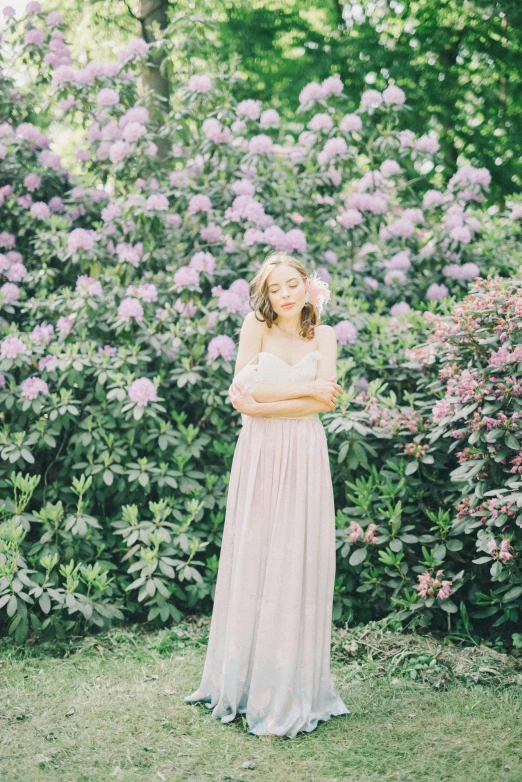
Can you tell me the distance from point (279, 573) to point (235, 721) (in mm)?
713

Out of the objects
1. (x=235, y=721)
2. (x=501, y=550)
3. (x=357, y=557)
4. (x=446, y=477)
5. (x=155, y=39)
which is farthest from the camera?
(x=155, y=39)

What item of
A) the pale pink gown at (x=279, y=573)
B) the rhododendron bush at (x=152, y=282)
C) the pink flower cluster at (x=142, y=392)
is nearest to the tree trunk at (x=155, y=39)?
the rhododendron bush at (x=152, y=282)

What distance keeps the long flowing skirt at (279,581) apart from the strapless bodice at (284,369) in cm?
18

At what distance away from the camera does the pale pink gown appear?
3.35 m

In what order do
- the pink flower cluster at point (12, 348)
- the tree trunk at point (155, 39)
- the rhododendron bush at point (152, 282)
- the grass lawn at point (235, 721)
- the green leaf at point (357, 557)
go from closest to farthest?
1. the grass lawn at point (235, 721)
2. the green leaf at point (357, 557)
3. the rhododendron bush at point (152, 282)
4. the pink flower cluster at point (12, 348)
5. the tree trunk at point (155, 39)

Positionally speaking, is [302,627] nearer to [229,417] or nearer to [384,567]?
[384,567]

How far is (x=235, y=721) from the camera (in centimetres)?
345

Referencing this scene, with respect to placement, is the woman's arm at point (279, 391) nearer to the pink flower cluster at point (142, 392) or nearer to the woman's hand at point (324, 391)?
the woman's hand at point (324, 391)

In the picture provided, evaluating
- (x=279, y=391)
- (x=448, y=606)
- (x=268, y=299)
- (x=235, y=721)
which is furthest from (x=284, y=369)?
(x=448, y=606)

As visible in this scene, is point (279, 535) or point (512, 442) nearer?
point (279, 535)

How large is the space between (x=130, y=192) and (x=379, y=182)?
203 centimetres

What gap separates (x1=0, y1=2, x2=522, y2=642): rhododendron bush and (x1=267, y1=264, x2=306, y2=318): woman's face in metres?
1.44

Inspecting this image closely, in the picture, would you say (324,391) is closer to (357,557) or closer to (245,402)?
(245,402)

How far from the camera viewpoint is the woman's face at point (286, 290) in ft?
11.2
